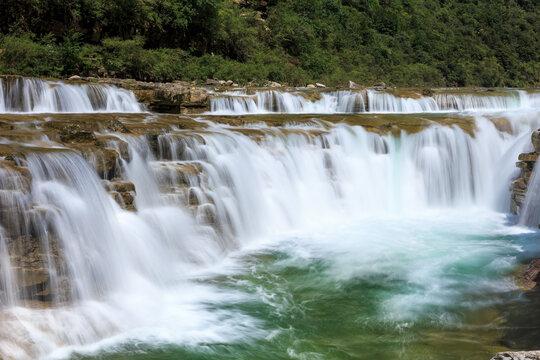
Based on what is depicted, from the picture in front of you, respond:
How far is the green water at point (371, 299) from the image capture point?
5.44 metres

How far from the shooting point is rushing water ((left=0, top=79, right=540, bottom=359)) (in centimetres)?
558

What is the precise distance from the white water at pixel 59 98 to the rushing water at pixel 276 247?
8.25 feet

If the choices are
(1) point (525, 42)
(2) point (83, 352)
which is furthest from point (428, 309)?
(1) point (525, 42)

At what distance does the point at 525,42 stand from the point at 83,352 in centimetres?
5326

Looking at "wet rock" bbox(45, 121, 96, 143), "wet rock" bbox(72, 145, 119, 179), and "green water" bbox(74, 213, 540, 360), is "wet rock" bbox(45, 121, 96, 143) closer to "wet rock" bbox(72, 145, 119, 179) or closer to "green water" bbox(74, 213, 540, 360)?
"wet rock" bbox(72, 145, 119, 179)

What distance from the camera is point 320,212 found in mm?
11258

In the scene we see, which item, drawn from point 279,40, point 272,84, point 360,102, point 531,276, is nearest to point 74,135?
point 531,276

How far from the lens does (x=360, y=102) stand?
63.2ft

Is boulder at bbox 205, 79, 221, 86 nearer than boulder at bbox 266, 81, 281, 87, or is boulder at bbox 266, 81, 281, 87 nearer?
boulder at bbox 205, 79, 221, 86

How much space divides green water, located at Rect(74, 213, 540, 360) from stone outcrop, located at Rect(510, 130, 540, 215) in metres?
1.26

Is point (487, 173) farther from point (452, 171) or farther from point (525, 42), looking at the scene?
point (525, 42)

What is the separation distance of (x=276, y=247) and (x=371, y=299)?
9.03 ft

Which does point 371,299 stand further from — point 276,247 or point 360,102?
point 360,102

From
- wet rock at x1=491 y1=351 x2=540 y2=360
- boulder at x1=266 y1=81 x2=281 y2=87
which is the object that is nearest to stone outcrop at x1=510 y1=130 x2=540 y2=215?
wet rock at x1=491 y1=351 x2=540 y2=360
